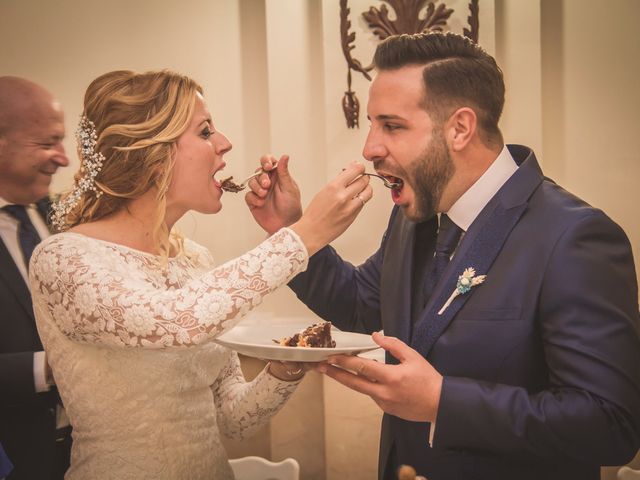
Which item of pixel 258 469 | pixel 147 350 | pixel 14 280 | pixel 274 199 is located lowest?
pixel 258 469

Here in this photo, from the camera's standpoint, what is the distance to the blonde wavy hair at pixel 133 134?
1739 millimetres

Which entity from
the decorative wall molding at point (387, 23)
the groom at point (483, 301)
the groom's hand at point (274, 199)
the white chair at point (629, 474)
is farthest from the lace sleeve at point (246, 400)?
the decorative wall molding at point (387, 23)

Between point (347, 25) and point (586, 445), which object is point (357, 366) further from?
point (347, 25)

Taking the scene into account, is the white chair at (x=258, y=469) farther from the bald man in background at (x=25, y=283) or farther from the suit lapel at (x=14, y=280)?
the suit lapel at (x=14, y=280)

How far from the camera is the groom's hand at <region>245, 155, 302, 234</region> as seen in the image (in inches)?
80.0

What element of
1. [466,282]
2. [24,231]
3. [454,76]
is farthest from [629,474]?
[24,231]

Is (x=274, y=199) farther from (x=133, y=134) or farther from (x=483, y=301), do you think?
(x=483, y=301)

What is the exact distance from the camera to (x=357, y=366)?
4.58ft

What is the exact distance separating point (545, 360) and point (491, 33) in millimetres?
1933

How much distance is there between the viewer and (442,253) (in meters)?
1.71

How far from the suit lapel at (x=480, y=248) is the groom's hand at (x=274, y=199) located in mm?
651

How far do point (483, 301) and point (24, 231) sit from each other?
1589 mm

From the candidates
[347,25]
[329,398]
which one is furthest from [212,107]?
[329,398]

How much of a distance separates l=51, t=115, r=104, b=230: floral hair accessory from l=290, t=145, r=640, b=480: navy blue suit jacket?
0.96 m
